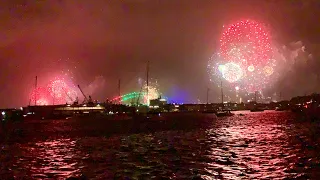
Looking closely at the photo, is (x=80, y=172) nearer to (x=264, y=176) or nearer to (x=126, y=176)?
(x=126, y=176)

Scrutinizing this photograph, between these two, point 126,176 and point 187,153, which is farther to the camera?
point 187,153

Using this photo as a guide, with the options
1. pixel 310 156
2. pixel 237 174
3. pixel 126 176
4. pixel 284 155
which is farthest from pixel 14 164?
pixel 310 156

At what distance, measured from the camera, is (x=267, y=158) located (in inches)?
1203

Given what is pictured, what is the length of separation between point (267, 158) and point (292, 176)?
7617mm

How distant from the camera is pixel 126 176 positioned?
2433cm

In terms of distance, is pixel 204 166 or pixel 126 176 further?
pixel 204 166

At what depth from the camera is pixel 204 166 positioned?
1085 inches

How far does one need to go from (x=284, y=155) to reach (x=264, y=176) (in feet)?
35.7

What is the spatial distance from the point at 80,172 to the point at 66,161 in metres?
6.51

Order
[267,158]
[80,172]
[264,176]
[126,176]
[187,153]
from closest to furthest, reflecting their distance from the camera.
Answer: [264,176], [126,176], [80,172], [267,158], [187,153]

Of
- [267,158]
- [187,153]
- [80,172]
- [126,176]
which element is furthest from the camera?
[187,153]

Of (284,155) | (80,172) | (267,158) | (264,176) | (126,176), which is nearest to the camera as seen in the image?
(264,176)

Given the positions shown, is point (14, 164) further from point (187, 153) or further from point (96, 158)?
point (187, 153)

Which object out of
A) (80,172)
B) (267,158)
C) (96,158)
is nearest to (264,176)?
(267,158)
